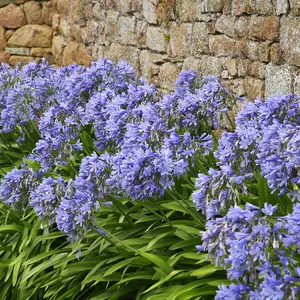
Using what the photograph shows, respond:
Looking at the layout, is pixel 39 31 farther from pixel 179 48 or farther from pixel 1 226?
pixel 1 226

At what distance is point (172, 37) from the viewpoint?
6367 millimetres

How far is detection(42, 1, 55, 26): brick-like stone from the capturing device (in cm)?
1024

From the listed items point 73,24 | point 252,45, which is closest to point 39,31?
point 73,24

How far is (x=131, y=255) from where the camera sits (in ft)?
11.2

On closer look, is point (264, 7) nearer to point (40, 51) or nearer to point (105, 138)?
point (105, 138)

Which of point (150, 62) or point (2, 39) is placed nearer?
point (150, 62)

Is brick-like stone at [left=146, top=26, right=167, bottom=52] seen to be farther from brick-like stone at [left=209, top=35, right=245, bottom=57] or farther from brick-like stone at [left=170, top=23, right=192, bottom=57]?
brick-like stone at [left=209, top=35, right=245, bottom=57]

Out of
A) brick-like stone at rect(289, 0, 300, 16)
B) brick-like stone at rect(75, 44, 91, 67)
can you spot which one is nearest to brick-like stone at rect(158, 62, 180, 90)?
brick-like stone at rect(289, 0, 300, 16)

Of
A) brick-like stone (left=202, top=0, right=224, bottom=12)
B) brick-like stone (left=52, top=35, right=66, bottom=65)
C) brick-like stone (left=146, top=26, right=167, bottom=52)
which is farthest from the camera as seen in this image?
brick-like stone (left=52, top=35, right=66, bottom=65)

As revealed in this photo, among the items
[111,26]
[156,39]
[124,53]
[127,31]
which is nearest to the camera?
[156,39]

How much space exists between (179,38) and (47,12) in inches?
177

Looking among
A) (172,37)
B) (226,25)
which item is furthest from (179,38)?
(226,25)

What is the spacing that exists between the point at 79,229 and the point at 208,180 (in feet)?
1.88

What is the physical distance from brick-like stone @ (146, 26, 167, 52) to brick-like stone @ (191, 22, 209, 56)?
1.95ft
